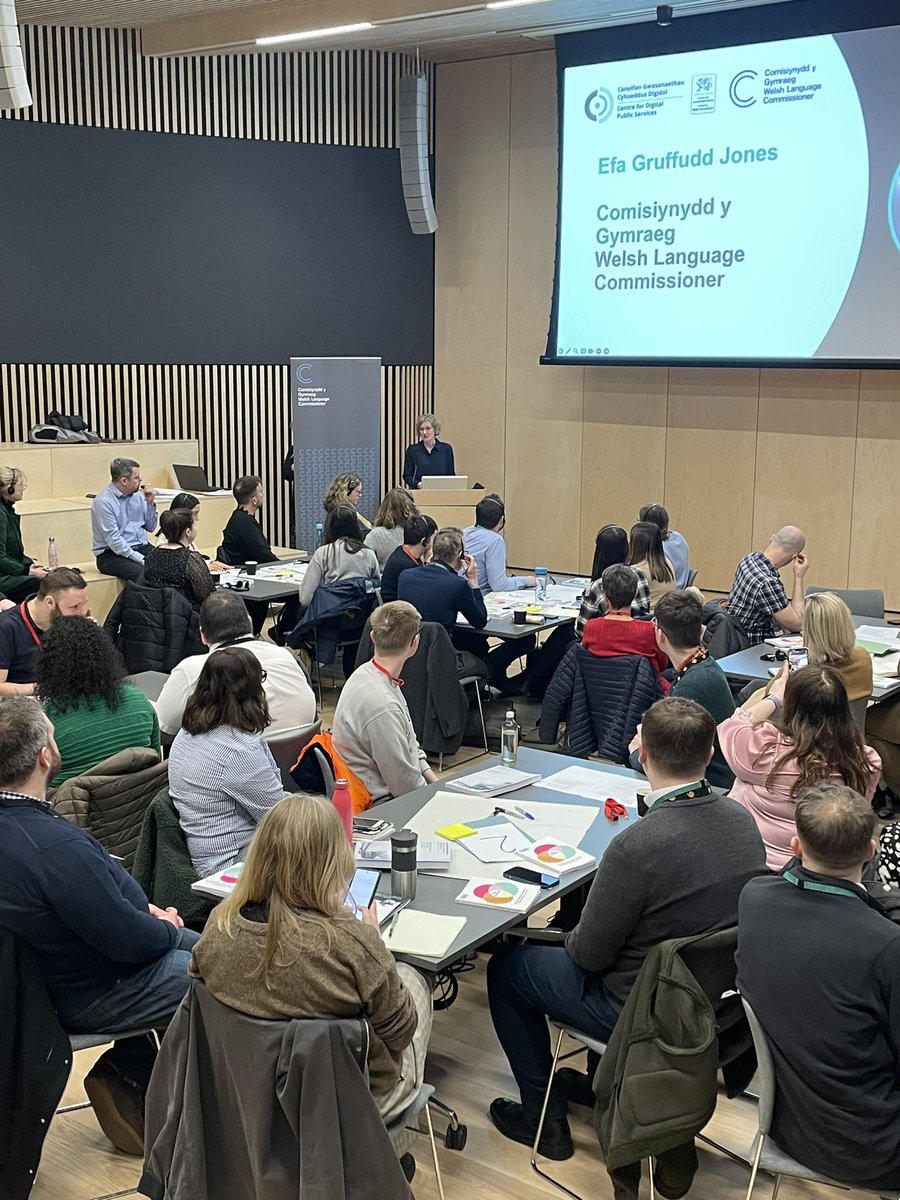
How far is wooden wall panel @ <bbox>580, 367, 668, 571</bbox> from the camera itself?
39.6 feet

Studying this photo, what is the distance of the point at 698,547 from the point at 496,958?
8765 millimetres

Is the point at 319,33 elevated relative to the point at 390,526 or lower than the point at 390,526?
elevated

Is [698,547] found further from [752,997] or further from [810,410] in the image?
[752,997]

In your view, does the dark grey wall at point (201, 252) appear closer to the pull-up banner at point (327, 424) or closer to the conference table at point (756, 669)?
the pull-up banner at point (327, 424)

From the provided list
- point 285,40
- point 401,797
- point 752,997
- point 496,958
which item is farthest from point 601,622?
point 285,40

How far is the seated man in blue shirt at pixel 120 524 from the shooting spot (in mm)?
8961

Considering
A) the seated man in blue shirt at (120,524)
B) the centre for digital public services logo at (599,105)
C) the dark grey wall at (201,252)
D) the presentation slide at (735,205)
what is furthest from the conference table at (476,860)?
the centre for digital public services logo at (599,105)

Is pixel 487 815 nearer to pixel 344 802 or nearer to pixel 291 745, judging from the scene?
pixel 344 802

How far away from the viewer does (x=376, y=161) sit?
42.0 feet

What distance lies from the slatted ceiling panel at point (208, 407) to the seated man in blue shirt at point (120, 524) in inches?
74.8

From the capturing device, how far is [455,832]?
3996 millimetres

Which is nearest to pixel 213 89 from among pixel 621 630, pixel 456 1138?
pixel 621 630

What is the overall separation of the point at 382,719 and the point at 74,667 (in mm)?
1123

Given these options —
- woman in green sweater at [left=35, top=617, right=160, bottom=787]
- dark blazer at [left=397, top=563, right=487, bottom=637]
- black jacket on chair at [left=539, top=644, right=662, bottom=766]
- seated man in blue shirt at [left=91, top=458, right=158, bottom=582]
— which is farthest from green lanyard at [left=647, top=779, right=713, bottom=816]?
seated man in blue shirt at [left=91, top=458, right=158, bottom=582]
